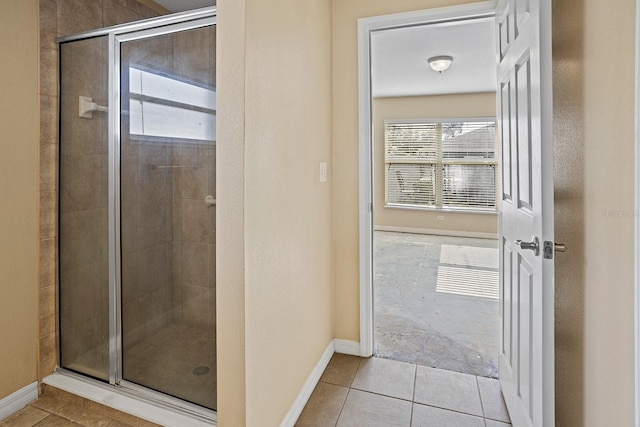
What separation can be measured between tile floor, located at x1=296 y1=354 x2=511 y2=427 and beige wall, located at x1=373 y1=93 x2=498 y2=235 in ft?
16.1

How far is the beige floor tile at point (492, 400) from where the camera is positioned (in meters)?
1.77

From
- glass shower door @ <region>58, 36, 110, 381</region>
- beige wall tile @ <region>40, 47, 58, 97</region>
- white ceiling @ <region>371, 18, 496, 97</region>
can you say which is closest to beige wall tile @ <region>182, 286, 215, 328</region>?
glass shower door @ <region>58, 36, 110, 381</region>

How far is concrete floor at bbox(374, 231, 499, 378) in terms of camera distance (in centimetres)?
240

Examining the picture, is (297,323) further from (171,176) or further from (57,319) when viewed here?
(57,319)

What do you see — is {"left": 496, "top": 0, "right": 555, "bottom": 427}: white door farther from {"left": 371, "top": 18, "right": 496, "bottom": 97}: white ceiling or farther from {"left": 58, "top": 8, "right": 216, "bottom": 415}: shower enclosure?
{"left": 58, "top": 8, "right": 216, "bottom": 415}: shower enclosure

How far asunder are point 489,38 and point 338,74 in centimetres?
234

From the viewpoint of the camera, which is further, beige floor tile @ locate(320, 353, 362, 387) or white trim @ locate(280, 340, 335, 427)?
beige floor tile @ locate(320, 353, 362, 387)

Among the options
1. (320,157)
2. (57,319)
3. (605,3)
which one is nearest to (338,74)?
(320,157)

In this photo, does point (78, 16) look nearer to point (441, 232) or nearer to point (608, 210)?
point (608, 210)

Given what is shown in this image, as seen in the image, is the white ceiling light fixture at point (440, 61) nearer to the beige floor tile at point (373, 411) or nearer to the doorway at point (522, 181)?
the doorway at point (522, 181)

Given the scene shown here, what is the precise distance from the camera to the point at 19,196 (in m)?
1.82

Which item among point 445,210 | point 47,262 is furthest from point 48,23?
point 445,210

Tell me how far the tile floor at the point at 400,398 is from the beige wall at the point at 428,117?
16.1 ft

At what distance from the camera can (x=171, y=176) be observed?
2072 millimetres
